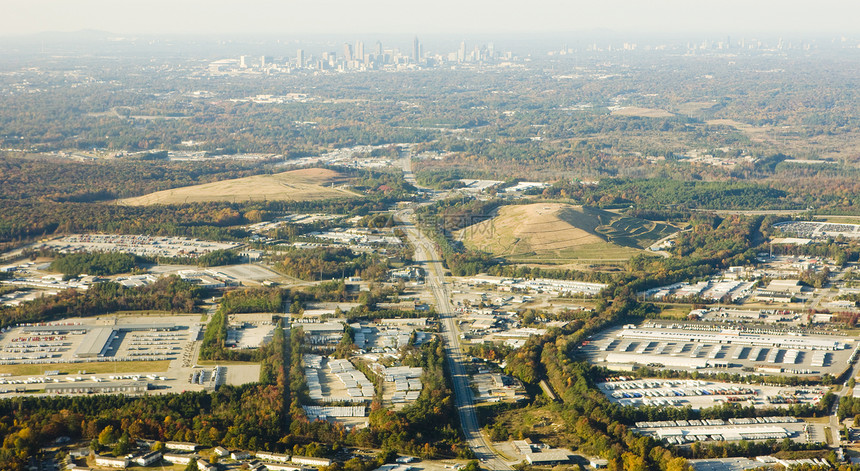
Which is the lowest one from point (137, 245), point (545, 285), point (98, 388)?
point (137, 245)

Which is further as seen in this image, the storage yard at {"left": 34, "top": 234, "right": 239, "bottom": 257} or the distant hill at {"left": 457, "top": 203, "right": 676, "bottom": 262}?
the distant hill at {"left": 457, "top": 203, "right": 676, "bottom": 262}

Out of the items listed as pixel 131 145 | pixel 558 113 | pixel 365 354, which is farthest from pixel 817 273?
pixel 558 113

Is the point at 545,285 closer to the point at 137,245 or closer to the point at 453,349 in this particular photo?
the point at 453,349

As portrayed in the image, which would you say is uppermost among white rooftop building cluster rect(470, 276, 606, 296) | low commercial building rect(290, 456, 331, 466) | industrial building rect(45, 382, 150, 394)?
low commercial building rect(290, 456, 331, 466)

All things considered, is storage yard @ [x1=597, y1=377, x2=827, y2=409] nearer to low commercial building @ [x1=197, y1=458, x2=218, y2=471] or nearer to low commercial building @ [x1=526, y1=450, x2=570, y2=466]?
low commercial building @ [x1=526, y1=450, x2=570, y2=466]

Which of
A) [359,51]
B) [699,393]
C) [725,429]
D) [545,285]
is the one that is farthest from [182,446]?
[359,51]

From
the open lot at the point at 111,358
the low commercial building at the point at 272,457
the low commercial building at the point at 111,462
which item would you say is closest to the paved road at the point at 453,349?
the low commercial building at the point at 272,457

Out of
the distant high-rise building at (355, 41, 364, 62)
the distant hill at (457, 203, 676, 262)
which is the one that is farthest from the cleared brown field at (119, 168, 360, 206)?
the distant high-rise building at (355, 41, 364, 62)
